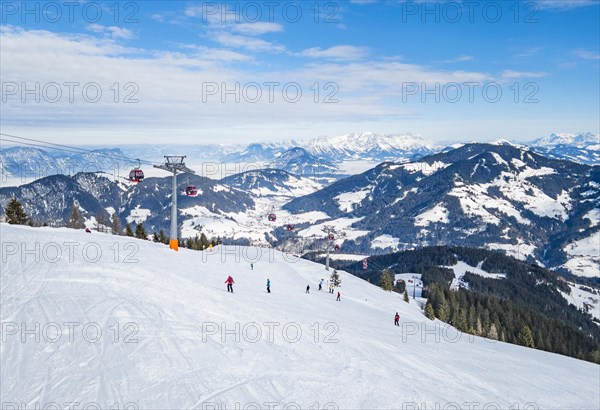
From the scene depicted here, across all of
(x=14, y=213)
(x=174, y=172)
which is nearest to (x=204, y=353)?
(x=174, y=172)

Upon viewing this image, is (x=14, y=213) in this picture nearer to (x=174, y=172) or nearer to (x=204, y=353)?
(x=174, y=172)

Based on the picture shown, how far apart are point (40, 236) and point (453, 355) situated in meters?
38.8

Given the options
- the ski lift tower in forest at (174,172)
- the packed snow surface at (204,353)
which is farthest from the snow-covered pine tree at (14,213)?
the packed snow surface at (204,353)

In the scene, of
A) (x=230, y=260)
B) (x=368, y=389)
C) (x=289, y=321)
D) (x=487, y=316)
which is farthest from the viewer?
(x=487, y=316)

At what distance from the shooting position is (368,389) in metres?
17.0

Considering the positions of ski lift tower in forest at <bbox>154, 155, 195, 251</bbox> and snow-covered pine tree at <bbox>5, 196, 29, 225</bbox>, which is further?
snow-covered pine tree at <bbox>5, 196, 29, 225</bbox>

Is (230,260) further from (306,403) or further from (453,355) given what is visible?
(306,403)

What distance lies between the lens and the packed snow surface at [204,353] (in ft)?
48.1

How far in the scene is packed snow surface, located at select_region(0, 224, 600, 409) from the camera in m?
14.7

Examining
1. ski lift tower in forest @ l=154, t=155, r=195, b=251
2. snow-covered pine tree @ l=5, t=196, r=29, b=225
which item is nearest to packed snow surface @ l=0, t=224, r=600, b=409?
ski lift tower in forest @ l=154, t=155, r=195, b=251

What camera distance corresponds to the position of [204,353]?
17.6 metres

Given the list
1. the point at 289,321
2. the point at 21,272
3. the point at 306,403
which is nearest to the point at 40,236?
the point at 21,272

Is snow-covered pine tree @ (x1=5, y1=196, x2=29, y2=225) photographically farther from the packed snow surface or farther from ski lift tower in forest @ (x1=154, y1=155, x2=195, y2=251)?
the packed snow surface

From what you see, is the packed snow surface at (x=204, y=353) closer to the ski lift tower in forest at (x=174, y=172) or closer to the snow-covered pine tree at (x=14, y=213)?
the ski lift tower in forest at (x=174, y=172)
